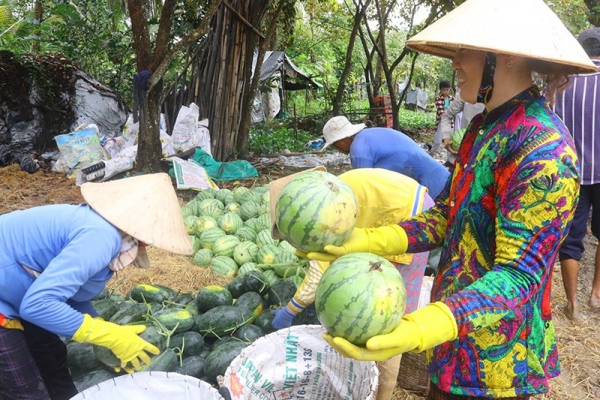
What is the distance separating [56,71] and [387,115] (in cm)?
822

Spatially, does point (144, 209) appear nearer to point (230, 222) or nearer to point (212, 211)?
point (230, 222)

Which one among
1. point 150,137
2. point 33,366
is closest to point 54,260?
point 33,366

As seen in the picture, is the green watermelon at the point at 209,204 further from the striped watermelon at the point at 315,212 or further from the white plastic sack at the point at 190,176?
the striped watermelon at the point at 315,212

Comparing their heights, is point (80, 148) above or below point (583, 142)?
below

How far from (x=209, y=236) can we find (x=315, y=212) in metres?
2.86

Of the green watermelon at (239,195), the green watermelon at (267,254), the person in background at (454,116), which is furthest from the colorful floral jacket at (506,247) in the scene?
the person in background at (454,116)

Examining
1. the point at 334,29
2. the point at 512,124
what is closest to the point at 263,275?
the point at 512,124

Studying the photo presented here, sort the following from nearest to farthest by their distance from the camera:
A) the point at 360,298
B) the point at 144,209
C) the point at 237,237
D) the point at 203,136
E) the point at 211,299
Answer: the point at 360,298 → the point at 144,209 → the point at 211,299 → the point at 237,237 → the point at 203,136

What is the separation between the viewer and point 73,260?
5.95 feet

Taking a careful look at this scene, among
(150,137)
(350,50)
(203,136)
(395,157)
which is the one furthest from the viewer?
(350,50)

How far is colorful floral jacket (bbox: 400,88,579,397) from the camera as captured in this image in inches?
49.0

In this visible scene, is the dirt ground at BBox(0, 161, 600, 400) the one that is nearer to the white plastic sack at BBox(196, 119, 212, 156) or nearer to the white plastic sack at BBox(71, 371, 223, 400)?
the white plastic sack at BBox(71, 371, 223, 400)

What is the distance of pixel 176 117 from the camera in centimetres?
830

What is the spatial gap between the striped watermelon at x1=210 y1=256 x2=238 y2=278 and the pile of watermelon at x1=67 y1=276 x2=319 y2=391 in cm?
67
